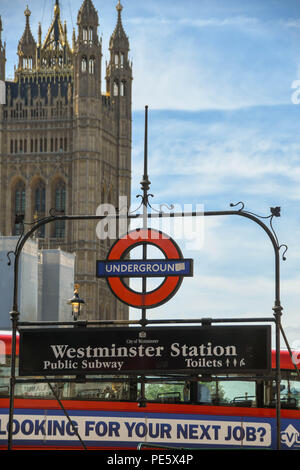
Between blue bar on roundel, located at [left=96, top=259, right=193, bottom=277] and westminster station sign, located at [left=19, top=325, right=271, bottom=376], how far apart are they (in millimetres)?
723

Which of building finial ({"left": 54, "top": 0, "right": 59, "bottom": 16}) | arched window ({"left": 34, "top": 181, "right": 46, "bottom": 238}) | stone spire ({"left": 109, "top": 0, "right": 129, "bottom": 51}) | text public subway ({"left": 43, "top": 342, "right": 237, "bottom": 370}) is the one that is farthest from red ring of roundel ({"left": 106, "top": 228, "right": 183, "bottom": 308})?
building finial ({"left": 54, "top": 0, "right": 59, "bottom": 16})

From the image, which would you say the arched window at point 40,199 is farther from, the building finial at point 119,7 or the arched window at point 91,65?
the building finial at point 119,7

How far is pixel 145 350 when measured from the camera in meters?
11.4

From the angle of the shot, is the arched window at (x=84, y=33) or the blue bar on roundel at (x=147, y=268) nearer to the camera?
the blue bar on roundel at (x=147, y=268)

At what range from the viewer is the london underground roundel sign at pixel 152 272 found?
11641 millimetres

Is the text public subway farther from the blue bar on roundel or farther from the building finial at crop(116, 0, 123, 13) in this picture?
the building finial at crop(116, 0, 123, 13)

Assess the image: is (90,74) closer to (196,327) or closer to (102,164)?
(102,164)

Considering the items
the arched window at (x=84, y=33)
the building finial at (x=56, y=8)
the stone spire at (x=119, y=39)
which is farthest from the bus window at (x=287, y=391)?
the building finial at (x=56, y=8)

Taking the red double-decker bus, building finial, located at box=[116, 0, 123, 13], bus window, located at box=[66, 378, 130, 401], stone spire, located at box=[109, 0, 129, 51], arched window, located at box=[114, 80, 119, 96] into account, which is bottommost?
the red double-decker bus

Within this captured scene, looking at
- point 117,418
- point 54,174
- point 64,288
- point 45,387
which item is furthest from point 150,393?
point 54,174

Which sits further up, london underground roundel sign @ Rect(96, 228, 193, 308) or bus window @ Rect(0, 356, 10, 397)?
london underground roundel sign @ Rect(96, 228, 193, 308)

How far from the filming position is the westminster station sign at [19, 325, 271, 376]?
11281 millimetres

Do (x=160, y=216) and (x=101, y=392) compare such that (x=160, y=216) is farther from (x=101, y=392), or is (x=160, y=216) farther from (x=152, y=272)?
(x=101, y=392)

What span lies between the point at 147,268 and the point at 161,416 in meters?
8.10
